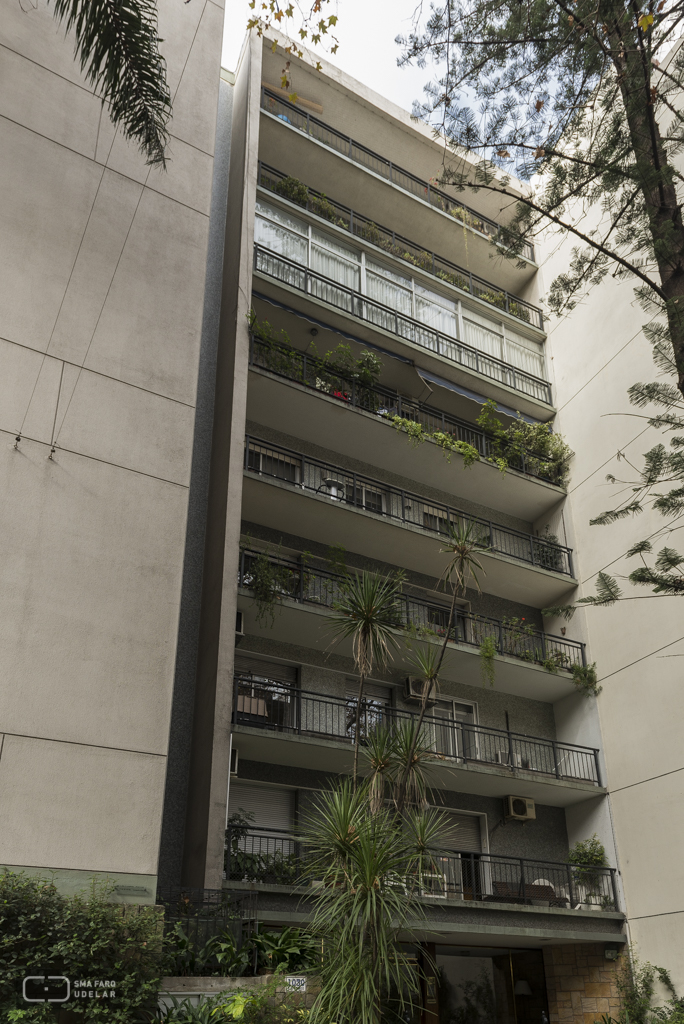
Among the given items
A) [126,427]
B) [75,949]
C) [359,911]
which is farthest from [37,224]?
[359,911]

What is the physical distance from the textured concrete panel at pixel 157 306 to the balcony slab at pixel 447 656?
12.2 ft

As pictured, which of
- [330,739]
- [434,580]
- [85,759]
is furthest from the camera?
[434,580]

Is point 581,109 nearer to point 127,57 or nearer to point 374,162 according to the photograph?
point 127,57

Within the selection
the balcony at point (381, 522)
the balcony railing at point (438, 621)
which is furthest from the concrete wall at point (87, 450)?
the balcony railing at point (438, 621)

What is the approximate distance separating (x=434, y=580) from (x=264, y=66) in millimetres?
11506

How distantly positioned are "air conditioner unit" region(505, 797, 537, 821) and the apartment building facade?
0.04 meters

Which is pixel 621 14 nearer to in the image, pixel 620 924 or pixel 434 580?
pixel 434 580

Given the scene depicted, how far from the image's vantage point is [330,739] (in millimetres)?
13000

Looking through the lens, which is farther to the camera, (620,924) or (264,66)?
(264,66)

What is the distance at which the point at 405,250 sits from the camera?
65.3ft

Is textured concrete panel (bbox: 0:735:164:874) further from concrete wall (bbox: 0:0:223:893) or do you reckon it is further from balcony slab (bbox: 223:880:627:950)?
balcony slab (bbox: 223:880:627:950)

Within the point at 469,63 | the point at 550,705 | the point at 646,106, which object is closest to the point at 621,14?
the point at 646,106

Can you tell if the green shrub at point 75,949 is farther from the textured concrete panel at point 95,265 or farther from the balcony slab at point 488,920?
the textured concrete panel at point 95,265

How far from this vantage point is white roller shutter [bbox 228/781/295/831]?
43.0 ft
